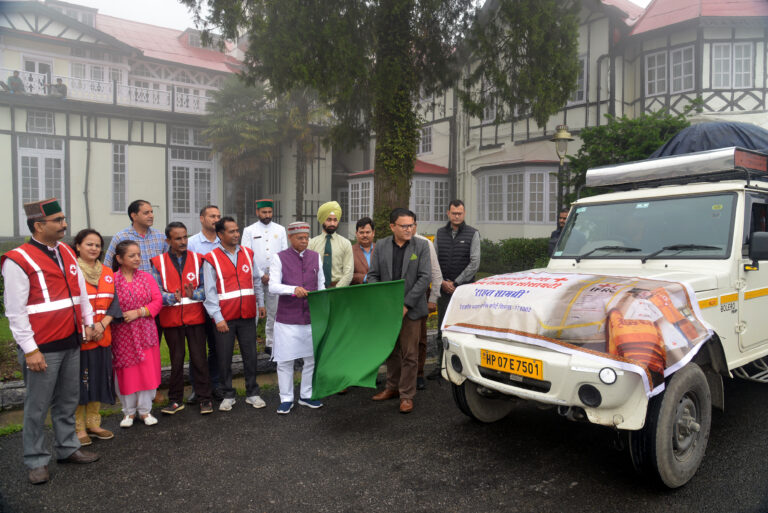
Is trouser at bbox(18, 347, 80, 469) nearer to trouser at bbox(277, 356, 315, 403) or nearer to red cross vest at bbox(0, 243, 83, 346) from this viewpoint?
red cross vest at bbox(0, 243, 83, 346)

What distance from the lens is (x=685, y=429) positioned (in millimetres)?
3689

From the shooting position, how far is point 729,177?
508 centimetres

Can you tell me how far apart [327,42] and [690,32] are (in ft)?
45.7

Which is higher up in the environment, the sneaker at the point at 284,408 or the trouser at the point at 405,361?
the trouser at the point at 405,361

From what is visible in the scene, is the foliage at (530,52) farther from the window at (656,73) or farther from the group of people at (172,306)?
the window at (656,73)

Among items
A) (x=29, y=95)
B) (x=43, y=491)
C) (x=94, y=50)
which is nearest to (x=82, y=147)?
(x=29, y=95)

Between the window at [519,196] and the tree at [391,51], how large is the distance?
334 inches

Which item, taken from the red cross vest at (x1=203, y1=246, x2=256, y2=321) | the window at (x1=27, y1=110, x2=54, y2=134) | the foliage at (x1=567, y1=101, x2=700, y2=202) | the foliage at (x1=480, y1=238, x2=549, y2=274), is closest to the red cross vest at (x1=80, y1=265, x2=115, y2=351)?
the red cross vest at (x1=203, y1=246, x2=256, y2=321)

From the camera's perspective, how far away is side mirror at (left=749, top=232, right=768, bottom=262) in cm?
422

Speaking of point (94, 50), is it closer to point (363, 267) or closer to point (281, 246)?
point (281, 246)

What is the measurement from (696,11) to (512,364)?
1804cm

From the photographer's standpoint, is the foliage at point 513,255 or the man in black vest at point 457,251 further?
the foliage at point 513,255

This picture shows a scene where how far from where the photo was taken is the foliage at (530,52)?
9.69 m

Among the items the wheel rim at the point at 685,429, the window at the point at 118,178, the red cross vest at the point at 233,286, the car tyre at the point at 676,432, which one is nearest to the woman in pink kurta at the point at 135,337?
the red cross vest at the point at 233,286
